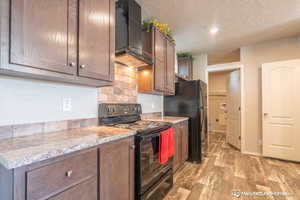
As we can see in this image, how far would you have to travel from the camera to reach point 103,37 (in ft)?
4.35

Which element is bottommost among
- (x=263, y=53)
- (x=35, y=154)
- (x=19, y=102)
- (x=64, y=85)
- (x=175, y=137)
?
(x=175, y=137)

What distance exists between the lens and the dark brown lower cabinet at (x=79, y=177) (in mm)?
665

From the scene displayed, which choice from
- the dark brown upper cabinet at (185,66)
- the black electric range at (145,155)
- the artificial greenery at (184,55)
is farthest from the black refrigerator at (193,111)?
the artificial greenery at (184,55)

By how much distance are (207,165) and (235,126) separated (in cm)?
173

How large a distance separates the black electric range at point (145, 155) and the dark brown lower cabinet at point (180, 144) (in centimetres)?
42

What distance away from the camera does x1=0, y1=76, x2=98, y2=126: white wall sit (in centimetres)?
102

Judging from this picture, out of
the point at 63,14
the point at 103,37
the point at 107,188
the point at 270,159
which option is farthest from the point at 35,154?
the point at 270,159

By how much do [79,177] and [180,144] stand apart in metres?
1.90

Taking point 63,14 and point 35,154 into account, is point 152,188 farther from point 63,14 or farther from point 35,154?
point 63,14

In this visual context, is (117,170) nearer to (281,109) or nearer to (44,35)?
(44,35)

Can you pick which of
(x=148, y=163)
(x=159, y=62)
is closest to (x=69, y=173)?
(x=148, y=163)

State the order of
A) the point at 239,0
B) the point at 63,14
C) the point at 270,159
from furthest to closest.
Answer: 1. the point at 270,159
2. the point at 239,0
3. the point at 63,14

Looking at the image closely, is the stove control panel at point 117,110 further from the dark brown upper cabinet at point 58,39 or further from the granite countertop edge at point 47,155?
the granite countertop edge at point 47,155

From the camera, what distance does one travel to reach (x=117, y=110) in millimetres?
1831
